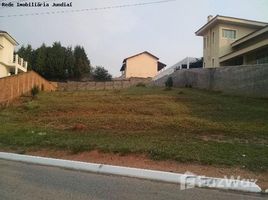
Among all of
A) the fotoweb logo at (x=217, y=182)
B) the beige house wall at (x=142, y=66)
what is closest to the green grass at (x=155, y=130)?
the fotoweb logo at (x=217, y=182)

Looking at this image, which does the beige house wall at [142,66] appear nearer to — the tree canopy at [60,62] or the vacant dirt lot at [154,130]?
the tree canopy at [60,62]

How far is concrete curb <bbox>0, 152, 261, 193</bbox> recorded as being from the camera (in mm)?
7016

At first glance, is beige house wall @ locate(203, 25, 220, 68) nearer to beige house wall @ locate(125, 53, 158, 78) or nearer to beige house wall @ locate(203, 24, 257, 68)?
beige house wall @ locate(203, 24, 257, 68)

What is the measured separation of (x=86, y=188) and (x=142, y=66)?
63973mm

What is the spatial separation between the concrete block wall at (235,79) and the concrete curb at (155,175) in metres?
14.2

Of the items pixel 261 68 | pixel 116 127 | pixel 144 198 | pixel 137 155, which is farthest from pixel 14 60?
pixel 144 198

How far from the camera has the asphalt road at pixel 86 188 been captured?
6.26 metres

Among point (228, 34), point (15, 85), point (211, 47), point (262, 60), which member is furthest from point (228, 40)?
point (15, 85)

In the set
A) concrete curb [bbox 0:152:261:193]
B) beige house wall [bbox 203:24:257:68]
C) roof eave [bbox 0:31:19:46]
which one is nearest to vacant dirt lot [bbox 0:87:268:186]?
concrete curb [bbox 0:152:261:193]

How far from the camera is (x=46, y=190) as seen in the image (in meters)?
6.55

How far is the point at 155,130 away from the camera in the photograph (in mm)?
12125

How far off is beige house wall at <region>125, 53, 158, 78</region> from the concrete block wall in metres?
39.7

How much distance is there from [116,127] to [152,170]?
4762mm

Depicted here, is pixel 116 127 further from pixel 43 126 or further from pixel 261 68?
pixel 261 68
